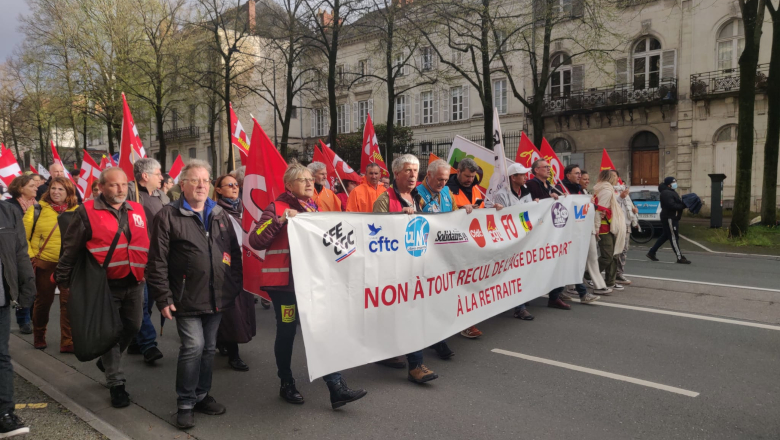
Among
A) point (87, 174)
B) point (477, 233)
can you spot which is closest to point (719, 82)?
point (477, 233)

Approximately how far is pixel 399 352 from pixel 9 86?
169ft

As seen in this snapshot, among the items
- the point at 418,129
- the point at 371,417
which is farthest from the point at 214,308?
the point at 418,129

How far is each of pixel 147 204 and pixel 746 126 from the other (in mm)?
15576

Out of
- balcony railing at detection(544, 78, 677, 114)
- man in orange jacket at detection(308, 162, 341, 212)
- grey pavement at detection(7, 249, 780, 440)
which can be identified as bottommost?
grey pavement at detection(7, 249, 780, 440)

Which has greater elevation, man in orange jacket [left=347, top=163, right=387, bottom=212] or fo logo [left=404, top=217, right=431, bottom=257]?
man in orange jacket [left=347, top=163, right=387, bottom=212]

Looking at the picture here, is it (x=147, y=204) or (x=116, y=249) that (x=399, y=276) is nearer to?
(x=116, y=249)

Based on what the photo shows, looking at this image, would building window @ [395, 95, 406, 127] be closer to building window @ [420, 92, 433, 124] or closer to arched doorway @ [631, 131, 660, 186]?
building window @ [420, 92, 433, 124]

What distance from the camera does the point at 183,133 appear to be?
1955 inches

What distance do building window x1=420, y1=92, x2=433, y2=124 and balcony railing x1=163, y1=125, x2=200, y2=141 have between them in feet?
75.9

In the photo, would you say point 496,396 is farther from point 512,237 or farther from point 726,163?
point 726,163

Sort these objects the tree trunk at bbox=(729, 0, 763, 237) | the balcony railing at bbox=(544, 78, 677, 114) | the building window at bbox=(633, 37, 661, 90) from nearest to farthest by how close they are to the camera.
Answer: the tree trunk at bbox=(729, 0, 763, 237), the balcony railing at bbox=(544, 78, 677, 114), the building window at bbox=(633, 37, 661, 90)

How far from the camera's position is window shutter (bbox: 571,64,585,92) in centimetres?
2826

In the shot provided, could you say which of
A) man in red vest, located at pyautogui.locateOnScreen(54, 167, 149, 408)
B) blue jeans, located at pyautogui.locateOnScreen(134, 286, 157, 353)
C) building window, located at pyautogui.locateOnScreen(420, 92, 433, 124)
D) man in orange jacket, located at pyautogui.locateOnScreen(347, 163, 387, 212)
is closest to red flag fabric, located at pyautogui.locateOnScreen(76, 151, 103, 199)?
blue jeans, located at pyautogui.locateOnScreen(134, 286, 157, 353)

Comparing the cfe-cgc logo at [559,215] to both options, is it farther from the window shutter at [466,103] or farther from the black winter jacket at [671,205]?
the window shutter at [466,103]
